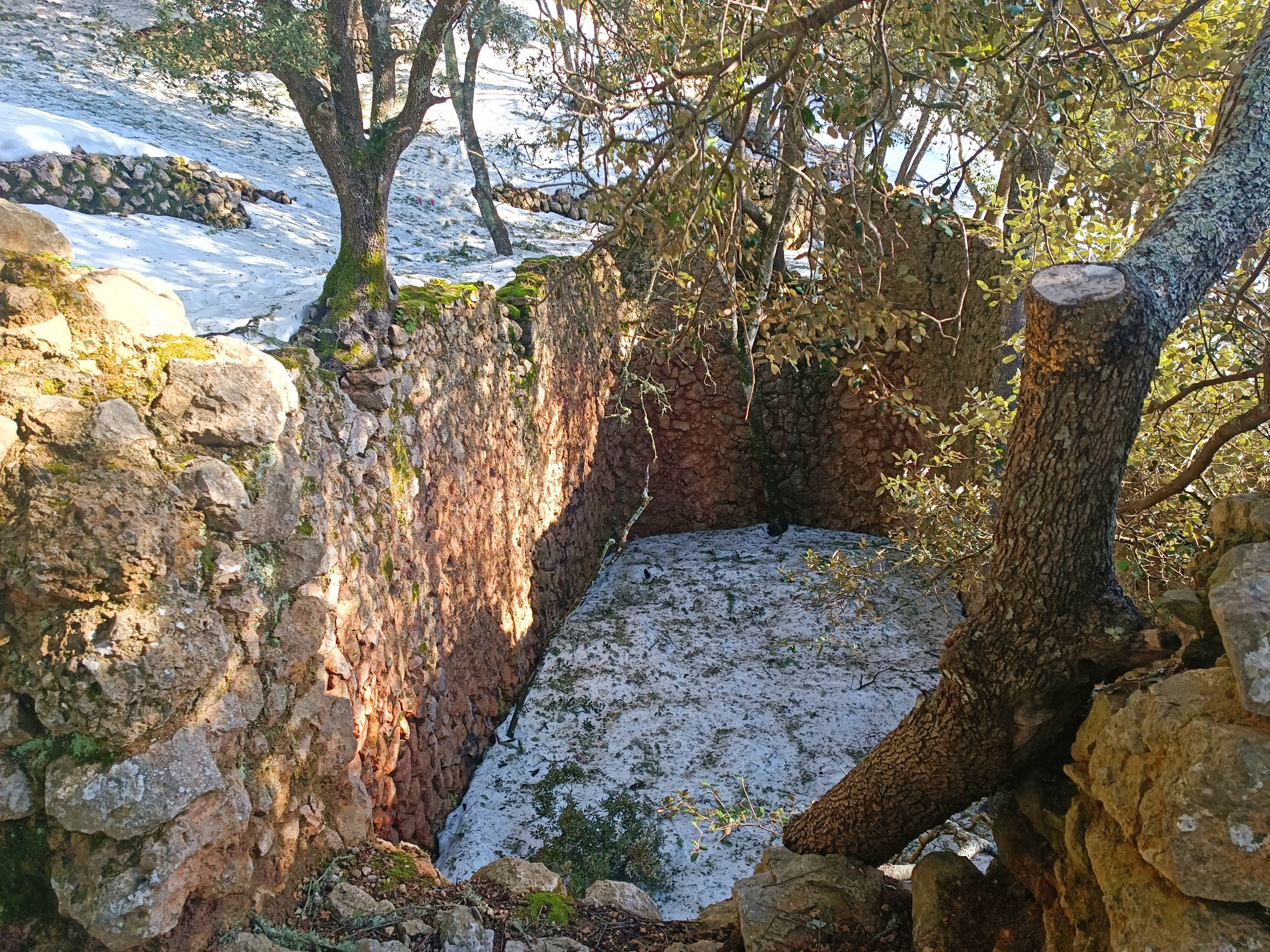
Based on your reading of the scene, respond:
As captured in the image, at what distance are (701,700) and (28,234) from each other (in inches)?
187

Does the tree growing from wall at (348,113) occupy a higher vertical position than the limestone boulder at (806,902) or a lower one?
higher

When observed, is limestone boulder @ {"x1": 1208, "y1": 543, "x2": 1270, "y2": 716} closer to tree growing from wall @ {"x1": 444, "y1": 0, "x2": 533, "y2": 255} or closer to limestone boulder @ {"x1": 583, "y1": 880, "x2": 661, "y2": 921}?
limestone boulder @ {"x1": 583, "y1": 880, "x2": 661, "y2": 921}

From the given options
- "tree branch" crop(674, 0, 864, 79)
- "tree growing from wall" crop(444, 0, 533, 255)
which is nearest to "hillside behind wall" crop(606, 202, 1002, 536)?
"tree growing from wall" crop(444, 0, 533, 255)

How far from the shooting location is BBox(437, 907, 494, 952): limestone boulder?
2.74 meters

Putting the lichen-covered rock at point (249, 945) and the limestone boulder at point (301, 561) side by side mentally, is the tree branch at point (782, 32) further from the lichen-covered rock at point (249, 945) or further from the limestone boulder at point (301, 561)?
the lichen-covered rock at point (249, 945)

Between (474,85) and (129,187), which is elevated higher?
(474,85)

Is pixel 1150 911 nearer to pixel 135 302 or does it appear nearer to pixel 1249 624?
pixel 1249 624

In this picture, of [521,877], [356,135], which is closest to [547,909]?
[521,877]

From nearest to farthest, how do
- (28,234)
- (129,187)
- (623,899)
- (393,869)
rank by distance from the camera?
1. (28,234)
2. (393,869)
3. (623,899)
4. (129,187)

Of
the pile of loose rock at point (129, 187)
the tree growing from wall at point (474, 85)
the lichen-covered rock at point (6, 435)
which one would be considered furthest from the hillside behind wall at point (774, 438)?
the lichen-covered rock at point (6, 435)

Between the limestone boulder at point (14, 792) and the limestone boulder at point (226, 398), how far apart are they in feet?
3.43

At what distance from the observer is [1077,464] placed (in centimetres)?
212

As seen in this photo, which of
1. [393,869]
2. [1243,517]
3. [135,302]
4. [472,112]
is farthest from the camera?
[472,112]

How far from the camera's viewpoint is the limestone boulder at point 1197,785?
159 cm
